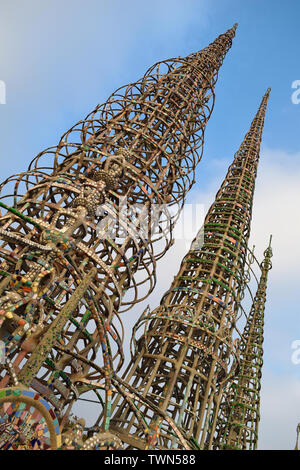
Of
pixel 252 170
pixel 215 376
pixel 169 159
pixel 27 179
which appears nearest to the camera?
pixel 27 179

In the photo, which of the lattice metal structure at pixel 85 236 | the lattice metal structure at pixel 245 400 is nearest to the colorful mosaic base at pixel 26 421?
the lattice metal structure at pixel 85 236

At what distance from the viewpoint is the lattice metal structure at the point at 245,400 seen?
88.7ft

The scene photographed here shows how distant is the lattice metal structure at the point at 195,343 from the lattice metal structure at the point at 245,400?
4029 mm

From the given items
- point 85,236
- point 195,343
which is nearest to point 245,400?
point 195,343

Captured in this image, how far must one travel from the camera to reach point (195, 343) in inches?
787

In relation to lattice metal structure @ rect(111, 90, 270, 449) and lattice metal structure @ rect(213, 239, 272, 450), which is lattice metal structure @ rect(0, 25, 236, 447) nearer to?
lattice metal structure @ rect(111, 90, 270, 449)

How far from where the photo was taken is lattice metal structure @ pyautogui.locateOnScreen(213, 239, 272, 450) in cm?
2705

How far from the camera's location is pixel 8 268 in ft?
47.6

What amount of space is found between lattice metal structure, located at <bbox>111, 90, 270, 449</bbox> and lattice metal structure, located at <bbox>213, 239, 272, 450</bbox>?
159 inches

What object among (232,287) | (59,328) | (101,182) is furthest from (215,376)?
(59,328)

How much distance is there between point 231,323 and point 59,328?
15492 mm

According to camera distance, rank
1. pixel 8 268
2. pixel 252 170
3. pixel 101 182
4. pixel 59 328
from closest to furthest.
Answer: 1. pixel 59 328
2. pixel 8 268
3. pixel 101 182
4. pixel 252 170
